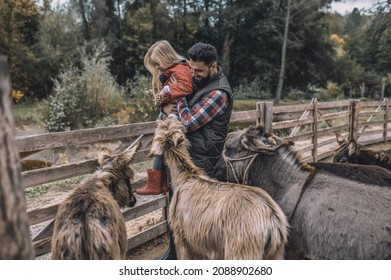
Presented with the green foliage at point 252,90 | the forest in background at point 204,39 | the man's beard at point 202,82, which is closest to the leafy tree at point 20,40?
the forest in background at point 204,39

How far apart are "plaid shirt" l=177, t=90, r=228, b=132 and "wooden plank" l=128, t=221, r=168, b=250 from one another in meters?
2.15

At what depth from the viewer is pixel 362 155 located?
5309 mm

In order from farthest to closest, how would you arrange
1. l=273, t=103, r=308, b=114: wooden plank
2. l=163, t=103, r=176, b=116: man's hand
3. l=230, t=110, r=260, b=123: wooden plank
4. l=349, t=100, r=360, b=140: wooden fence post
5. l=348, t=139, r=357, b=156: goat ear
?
l=349, t=100, r=360, b=140: wooden fence post, l=273, t=103, r=308, b=114: wooden plank, l=230, t=110, r=260, b=123: wooden plank, l=348, t=139, r=357, b=156: goat ear, l=163, t=103, r=176, b=116: man's hand

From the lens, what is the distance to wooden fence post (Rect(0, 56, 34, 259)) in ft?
4.32

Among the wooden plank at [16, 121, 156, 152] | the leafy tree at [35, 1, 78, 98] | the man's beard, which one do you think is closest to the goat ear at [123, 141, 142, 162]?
the wooden plank at [16, 121, 156, 152]

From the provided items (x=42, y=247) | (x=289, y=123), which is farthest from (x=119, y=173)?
(x=289, y=123)

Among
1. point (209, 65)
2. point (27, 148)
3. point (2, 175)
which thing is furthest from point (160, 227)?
point (2, 175)

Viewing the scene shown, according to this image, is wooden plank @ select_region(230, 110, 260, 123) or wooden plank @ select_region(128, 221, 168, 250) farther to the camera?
wooden plank @ select_region(230, 110, 260, 123)

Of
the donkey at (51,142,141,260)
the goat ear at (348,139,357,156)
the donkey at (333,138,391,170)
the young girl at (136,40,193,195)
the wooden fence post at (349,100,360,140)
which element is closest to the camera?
the donkey at (51,142,141,260)

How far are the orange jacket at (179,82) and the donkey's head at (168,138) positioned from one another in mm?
281

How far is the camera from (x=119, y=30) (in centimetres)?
3080

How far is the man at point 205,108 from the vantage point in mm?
3379

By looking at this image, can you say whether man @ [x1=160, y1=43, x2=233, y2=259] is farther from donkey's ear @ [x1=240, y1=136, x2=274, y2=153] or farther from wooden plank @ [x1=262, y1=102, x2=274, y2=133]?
wooden plank @ [x1=262, y1=102, x2=274, y2=133]

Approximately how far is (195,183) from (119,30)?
29906 mm
